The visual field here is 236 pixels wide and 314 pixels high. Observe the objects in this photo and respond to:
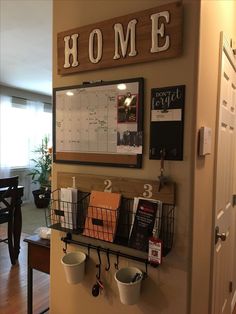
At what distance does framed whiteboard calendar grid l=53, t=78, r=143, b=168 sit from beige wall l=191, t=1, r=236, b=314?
0.87 ft

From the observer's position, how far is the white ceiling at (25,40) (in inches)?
89.2

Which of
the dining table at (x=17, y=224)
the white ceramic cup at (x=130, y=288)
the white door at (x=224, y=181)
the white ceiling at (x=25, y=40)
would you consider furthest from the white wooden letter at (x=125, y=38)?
the dining table at (x=17, y=224)

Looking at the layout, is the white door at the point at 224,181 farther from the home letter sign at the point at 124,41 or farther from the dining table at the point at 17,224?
the dining table at the point at 17,224

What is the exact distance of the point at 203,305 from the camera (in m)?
1.37

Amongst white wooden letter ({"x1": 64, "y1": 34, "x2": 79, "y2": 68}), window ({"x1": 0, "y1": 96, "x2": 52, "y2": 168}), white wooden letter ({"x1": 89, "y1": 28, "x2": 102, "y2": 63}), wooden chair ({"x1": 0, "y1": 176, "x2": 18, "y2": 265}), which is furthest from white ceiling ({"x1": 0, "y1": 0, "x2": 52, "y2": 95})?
wooden chair ({"x1": 0, "y1": 176, "x2": 18, "y2": 265})

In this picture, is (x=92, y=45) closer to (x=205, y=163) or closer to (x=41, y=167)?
(x=205, y=163)

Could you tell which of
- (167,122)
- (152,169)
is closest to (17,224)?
(152,169)

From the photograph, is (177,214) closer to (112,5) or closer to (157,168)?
(157,168)

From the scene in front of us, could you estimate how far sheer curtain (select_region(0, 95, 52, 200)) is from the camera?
541 centimetres

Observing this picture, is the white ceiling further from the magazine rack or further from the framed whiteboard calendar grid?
the magazine rack

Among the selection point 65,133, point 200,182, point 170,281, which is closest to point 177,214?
point 200,182

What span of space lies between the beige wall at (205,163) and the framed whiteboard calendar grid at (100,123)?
10.5 inches

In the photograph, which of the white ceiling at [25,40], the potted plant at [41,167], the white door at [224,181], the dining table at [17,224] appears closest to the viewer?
the white door at [224,181]

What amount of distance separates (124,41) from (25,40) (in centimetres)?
214
